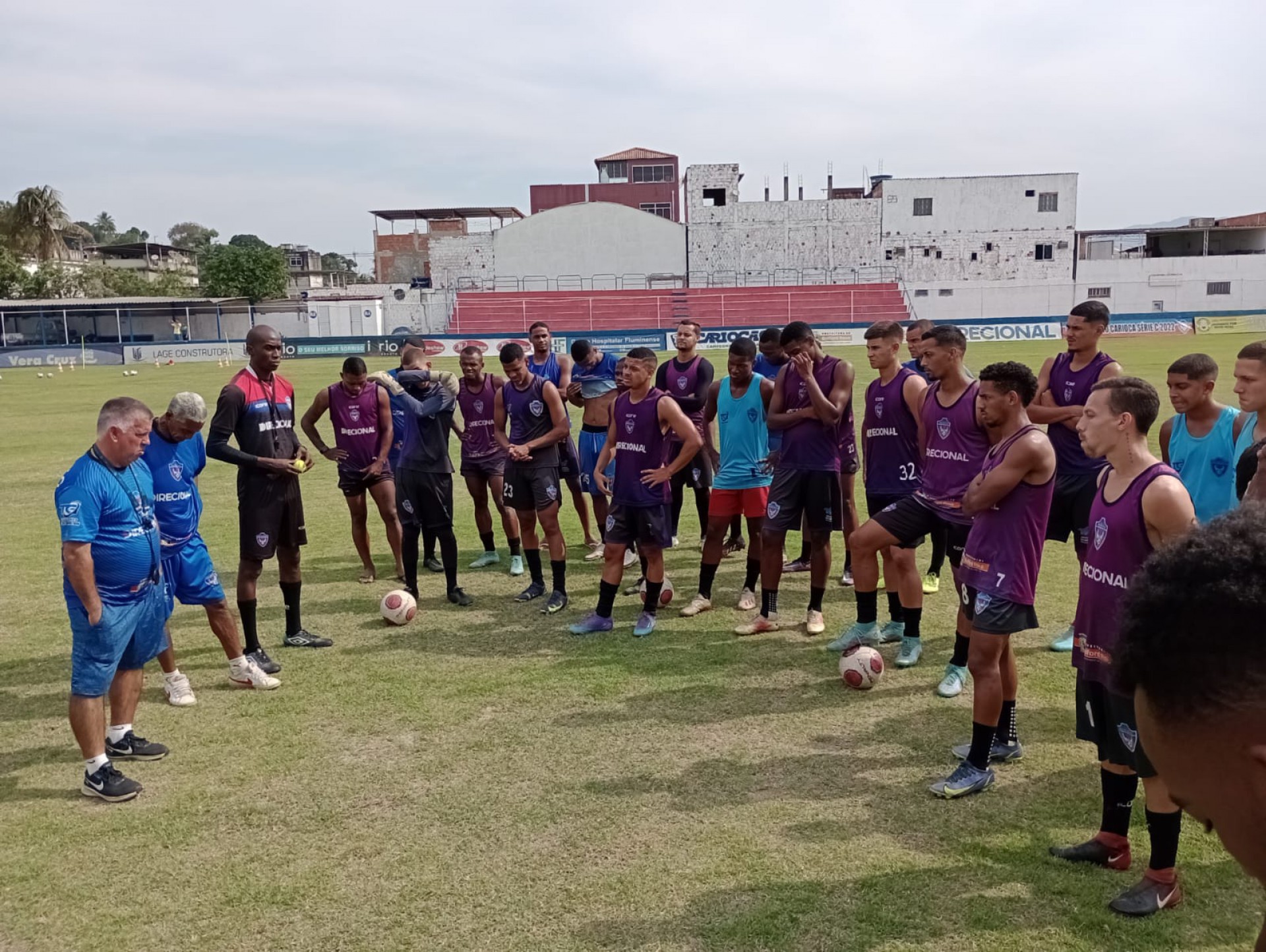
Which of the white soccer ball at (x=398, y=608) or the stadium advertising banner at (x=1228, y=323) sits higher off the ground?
the stadium advertising banner at (x=1228, y=323)

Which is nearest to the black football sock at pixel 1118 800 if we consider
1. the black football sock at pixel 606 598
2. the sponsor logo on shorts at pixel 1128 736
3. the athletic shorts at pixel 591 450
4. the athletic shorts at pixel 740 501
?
the sponsor logo on shorts at pixel 1128 736

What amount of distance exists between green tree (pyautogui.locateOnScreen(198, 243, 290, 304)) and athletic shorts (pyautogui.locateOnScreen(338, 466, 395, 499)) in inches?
2628

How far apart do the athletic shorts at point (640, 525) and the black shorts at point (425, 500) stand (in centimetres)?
179

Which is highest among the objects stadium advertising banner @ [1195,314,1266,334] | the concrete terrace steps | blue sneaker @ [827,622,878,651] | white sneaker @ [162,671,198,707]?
the concrete terrace steps

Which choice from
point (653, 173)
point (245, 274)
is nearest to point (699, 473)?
point (245, 274)

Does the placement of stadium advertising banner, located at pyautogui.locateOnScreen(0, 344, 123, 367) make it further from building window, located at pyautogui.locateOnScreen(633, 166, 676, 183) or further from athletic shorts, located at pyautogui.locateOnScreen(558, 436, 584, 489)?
athletic shorts, located at pyautogui.locateOnScreen(558, 436, 584, 489)

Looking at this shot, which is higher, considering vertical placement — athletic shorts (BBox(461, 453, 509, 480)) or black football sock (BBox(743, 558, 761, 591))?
athletic shorts (BBox(461, 453, 509, 480))

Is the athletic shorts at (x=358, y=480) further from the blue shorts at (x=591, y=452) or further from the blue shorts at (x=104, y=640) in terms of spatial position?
the blue shorts at (x=104, y=640)

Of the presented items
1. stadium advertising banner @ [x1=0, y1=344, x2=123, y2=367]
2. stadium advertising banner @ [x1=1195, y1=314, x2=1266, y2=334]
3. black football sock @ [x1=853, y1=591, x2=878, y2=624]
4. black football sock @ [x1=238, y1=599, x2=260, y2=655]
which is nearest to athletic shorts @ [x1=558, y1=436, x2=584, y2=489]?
black football sock @ [x1=238, y1=599, x2=260, y2=655]

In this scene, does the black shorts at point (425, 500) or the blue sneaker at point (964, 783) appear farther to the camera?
the black shorts at point (425, 500)

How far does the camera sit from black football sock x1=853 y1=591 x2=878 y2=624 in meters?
7.05

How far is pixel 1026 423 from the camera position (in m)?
4.95

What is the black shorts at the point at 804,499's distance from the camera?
7.60 metres

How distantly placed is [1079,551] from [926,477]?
1363 mm
